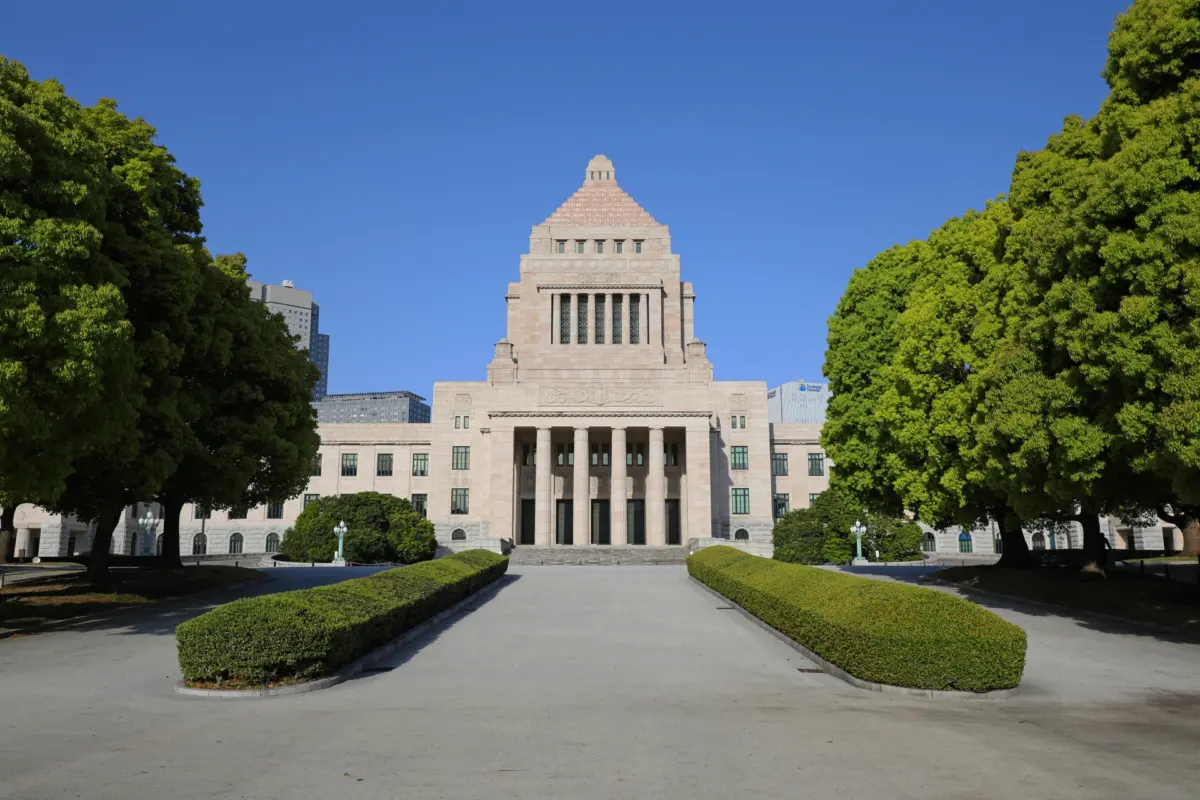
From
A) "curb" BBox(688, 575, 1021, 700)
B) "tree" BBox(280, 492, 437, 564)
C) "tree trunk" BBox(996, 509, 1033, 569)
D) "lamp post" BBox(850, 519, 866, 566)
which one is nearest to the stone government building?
"tree" BBox(280, 492, 437, 564)

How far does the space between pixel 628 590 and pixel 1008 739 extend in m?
20.0

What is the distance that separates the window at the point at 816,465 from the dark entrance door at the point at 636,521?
632 inches

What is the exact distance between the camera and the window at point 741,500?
67056 mm

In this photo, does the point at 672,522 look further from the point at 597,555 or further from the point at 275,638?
the point at 275,638

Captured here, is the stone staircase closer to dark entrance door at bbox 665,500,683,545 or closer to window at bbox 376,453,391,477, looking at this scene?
dark entrance door at bbox 665,500,683,545

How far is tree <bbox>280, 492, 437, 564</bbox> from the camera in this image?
164 feet

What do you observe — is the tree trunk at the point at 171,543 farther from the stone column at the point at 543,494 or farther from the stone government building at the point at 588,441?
the stone column at the point at 543,494

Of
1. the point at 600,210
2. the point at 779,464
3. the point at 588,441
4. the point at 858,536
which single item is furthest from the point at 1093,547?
the point at 600,210

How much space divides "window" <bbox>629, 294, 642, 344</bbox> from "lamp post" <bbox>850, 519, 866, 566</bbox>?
2312 cm

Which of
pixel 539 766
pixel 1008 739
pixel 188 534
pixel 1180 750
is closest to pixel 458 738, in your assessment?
pixel 539 766

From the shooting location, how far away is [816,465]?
7038 centimetres

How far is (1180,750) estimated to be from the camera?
852 centimetres

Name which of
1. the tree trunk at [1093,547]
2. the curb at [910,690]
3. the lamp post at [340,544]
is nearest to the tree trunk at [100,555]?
the curb at [910,690]

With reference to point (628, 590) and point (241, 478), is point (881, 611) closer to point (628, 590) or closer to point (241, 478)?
point (628, 590)
